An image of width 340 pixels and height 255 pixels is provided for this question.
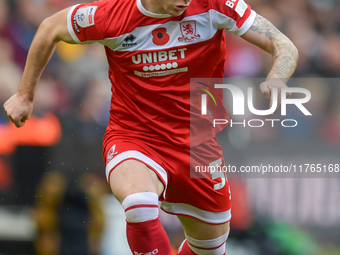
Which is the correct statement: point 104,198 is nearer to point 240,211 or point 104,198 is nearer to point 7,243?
point 7,243

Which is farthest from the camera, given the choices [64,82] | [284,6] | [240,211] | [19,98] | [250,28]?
[284,6]

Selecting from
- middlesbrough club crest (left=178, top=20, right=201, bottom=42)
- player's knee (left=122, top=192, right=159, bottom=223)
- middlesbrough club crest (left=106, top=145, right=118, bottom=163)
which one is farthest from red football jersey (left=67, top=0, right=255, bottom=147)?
player's knee (left=122, top=192, right=159, bottom=223)

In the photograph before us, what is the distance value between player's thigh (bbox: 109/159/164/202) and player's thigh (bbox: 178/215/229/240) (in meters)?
0.59

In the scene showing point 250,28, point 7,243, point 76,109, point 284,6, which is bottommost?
point 7,243

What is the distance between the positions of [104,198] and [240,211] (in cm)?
126

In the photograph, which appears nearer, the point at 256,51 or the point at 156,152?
the point at 156,152

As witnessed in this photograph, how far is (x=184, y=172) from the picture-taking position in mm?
2701

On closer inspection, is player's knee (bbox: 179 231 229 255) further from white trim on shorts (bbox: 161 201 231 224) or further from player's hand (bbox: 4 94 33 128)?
player's hand (bbox: 4 94 33 128)

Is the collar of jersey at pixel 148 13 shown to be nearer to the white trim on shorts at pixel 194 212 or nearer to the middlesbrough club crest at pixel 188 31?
the middlesbrough club crest at pixel 188 31

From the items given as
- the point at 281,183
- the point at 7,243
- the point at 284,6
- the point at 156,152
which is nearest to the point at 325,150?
the point at 281,183

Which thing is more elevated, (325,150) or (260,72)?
(260,72)

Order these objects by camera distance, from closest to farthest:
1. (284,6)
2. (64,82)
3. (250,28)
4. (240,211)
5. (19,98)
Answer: (250,28), (19,98), (240,211), (64,82), (284,6)

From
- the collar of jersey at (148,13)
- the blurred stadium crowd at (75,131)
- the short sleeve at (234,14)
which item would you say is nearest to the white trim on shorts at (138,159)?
the collar of jersey at (148,13)

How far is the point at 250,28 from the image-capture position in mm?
2508
